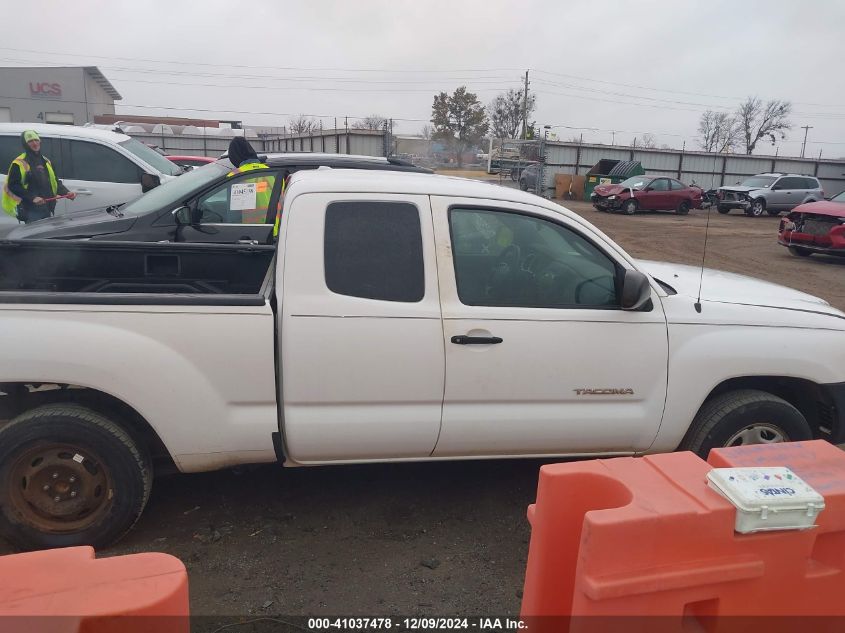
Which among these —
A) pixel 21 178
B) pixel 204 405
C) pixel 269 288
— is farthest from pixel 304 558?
pixel 21 178

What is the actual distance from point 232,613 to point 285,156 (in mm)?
4857

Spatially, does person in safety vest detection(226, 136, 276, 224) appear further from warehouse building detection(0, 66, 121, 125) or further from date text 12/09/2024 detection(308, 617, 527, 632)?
warehouse building detection(0, 66, 121, 125)

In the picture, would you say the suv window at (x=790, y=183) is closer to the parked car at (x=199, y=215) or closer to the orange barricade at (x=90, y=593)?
the parked car at (x=199, y=215)

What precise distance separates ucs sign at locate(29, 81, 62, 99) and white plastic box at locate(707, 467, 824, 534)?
2344 inches

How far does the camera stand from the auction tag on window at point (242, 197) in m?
5.83

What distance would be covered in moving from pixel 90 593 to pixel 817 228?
1555 centimetres

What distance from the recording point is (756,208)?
88.6 ft

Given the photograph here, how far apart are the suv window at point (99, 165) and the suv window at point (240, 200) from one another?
3.78 metres

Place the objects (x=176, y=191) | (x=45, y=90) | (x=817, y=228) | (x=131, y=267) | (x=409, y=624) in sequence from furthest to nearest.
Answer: (x=45, y=90), (x=817, y=228), (x=176, y=191), (x=131, y=267), (x=409, y=624)

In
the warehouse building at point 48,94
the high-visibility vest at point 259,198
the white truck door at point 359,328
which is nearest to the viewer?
the white truck door at point 359,328

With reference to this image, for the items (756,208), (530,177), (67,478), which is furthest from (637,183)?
(67,478)

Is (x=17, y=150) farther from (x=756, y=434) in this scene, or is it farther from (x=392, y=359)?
(x=756, y=434)

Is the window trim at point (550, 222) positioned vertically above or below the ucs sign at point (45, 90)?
below

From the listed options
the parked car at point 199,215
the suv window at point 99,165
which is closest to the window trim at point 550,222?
the parked car at point 199,215
